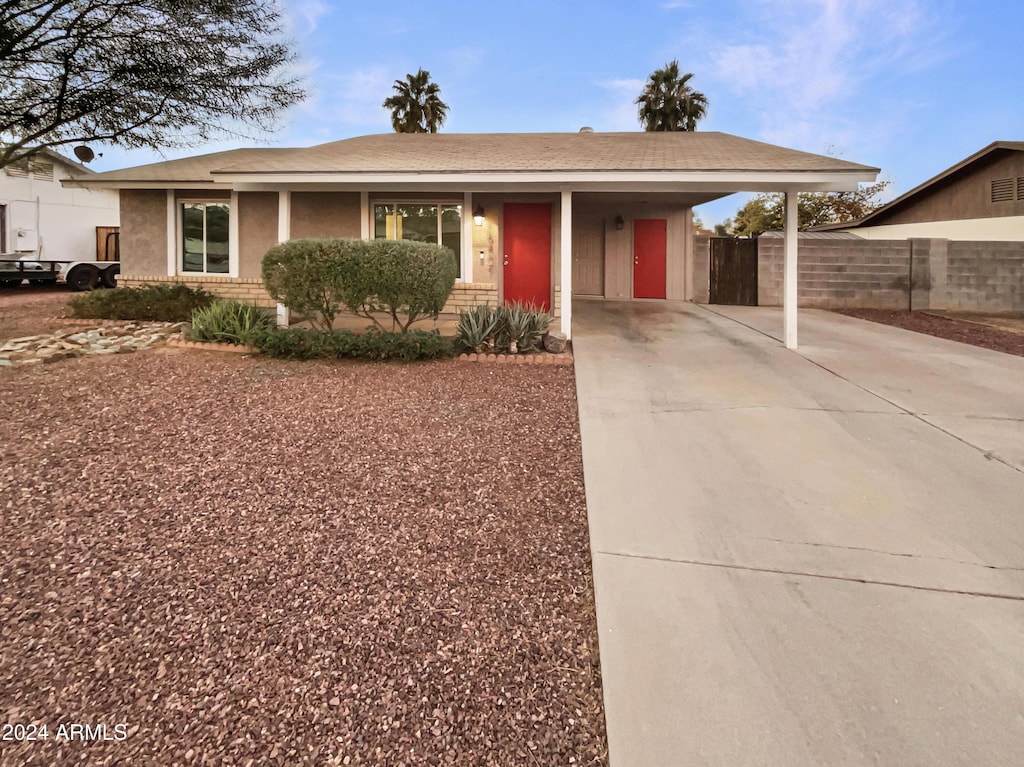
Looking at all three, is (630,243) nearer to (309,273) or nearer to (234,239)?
(234,239)

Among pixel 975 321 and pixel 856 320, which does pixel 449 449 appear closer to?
pixel 856 320

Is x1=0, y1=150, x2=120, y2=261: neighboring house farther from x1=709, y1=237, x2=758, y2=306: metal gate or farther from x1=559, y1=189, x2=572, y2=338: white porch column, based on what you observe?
x1=709, y1=237, x2=758, y2=306: metal gate

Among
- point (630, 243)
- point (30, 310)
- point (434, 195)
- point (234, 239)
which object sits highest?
point (434, 195)

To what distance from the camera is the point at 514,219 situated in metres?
12.3

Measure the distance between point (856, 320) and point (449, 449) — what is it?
35.5 ft

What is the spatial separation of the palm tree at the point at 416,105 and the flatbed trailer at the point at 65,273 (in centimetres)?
1709

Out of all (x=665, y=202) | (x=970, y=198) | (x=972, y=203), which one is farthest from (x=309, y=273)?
(x=970, y=198)

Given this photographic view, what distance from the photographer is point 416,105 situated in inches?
1217

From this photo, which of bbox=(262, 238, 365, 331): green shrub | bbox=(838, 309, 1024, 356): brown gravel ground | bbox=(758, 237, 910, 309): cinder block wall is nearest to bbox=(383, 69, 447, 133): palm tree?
bbox=(758, 237, 910, 309): cinder block wall

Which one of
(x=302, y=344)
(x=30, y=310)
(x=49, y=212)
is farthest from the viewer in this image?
(x=49, y=212)

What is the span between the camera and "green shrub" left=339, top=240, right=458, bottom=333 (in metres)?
7.71

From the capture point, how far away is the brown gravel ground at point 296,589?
2.08 m

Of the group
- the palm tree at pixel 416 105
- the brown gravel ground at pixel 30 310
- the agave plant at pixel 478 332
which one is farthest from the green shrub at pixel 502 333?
the palm tree at pixel 416 105

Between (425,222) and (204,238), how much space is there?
4.42 metres
